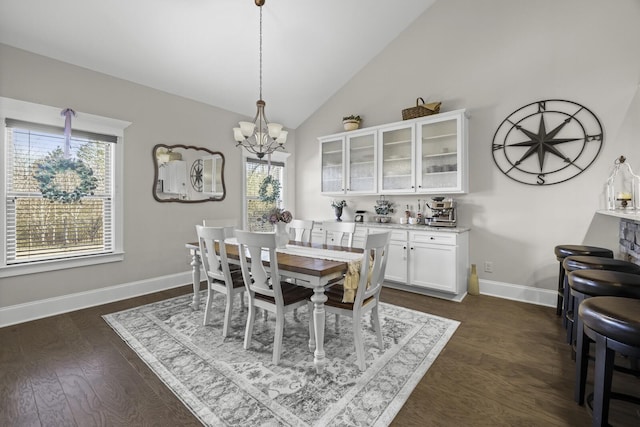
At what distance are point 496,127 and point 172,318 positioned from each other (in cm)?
437

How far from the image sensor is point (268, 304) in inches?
90.1

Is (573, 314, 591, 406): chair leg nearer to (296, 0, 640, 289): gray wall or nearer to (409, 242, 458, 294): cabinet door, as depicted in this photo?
(409, 242, 458, 294): cabinet door

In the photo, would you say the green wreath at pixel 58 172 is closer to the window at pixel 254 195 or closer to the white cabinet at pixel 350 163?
the window at pixel 254 195

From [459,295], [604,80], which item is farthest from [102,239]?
[604,80]

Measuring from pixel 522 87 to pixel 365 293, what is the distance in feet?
10.7

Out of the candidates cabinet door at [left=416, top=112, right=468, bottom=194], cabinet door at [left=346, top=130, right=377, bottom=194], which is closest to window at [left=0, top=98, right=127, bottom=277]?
cabinet door at [left=346, top=130, right=377, bottom=194]

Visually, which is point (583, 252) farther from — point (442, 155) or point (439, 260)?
point (442, 155)

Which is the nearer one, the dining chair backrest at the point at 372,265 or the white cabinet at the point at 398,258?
the dining chair backrest at the point at 372,265

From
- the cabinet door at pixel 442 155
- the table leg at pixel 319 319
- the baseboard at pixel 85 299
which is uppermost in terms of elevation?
the cabinet door at pixel 442 155

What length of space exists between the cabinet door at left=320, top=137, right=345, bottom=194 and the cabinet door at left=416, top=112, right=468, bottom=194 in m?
1.32

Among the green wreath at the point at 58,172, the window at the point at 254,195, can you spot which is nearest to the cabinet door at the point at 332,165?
the window at the point at 254,195

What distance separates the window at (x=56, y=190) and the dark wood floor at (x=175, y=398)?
29.9 inches

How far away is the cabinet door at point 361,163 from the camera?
4508 millimetres

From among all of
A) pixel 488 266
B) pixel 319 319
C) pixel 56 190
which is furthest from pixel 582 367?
pixel 56 190
